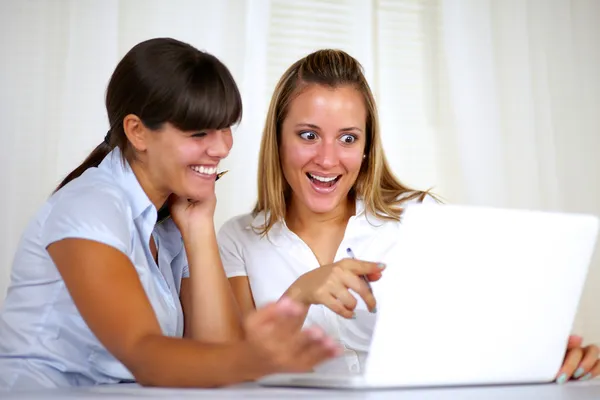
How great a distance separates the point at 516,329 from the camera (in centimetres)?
123

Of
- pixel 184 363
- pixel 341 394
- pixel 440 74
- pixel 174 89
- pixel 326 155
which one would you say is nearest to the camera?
pixel 341 394

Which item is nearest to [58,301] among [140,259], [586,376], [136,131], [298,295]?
[140,259]

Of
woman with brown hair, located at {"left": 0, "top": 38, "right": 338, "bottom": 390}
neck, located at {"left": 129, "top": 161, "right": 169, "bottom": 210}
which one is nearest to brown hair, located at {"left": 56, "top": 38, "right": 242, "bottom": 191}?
woman with brown hair, located at {"left": 0, "top": 38, "right": 338, "bottom": 390}

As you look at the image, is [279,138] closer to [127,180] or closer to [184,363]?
[127,180]

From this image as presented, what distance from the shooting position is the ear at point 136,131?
65.3 inches

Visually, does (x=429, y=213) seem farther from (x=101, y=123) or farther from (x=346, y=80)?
(x=101, y=123)

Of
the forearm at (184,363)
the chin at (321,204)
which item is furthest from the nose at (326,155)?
the forearm at (184,363)

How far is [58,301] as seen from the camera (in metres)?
1.56

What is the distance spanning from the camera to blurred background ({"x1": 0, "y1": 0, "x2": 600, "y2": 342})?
3146 millimetres

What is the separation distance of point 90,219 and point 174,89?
0.34 meters

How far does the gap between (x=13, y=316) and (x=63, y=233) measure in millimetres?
289

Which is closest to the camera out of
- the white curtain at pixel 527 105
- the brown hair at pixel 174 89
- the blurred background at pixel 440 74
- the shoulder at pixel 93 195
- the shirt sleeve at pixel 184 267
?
the shoulder at pixel 93 195

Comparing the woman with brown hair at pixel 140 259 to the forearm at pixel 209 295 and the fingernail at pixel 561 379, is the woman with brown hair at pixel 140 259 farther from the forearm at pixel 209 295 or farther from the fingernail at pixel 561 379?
the fingernail at pixel 561 379

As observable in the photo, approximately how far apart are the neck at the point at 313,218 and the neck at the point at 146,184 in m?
0.64
